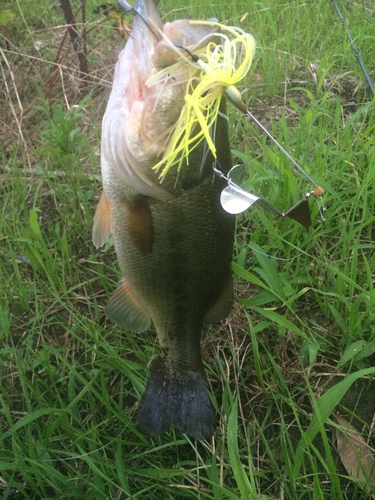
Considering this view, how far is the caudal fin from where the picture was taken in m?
1.70

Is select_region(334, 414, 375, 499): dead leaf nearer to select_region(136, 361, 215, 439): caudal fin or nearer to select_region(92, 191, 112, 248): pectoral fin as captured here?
select_region(136, 361, 215, 439): caudal fin

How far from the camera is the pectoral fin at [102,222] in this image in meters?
1.74

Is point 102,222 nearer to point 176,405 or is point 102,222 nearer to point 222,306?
point 222,306

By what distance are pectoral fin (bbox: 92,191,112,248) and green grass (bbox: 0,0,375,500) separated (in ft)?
1.31

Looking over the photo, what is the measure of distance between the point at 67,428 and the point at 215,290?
0.80 m

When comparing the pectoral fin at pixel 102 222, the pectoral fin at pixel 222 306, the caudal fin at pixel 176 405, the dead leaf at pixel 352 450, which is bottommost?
the dead leaf at pixel 352 450

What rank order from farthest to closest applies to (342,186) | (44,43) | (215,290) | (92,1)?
(92,1), (44,43), (342,186), (215,290)

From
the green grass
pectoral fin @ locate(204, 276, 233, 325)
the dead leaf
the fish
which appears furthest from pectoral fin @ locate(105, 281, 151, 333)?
the dead leaf

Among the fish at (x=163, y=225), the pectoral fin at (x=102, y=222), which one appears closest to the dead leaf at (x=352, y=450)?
the fish at (x=163, y=225)

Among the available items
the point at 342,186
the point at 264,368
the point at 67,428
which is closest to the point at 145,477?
the point at 67,428

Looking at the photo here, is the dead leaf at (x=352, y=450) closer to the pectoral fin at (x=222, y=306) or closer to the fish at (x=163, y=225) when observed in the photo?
the fish at (x=163, y=225)

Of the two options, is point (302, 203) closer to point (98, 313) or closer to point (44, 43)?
point (98, 313)

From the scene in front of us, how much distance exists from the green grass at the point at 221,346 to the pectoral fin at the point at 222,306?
133 millimetres

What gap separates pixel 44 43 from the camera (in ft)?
12.9
